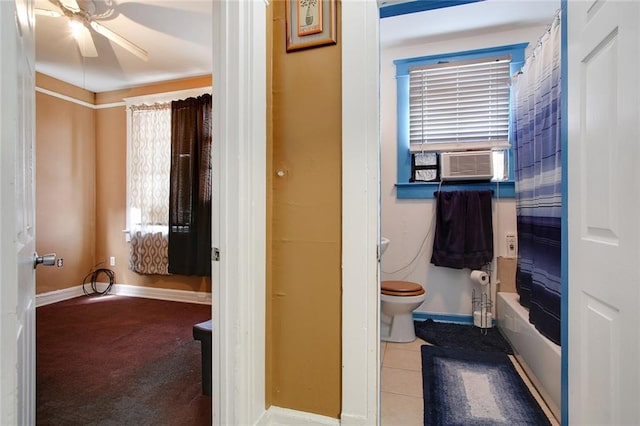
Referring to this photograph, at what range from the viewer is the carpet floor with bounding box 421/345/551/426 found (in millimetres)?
1535

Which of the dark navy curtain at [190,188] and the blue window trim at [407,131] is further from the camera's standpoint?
the dark navy curtain at [190,188]

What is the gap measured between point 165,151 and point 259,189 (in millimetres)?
2876

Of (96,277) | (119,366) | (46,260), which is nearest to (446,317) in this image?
(119,366)

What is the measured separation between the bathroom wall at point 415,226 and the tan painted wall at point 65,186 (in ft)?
11.7

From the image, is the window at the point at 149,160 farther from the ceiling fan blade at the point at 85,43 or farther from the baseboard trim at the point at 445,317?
the baseboard trim at the point at 445,317

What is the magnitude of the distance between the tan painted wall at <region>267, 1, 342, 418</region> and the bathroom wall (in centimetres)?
168

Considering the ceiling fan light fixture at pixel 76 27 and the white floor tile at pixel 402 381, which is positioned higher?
the ceiling fan light fixture at pixel 76 27

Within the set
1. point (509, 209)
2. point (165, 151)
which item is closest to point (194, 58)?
point (165, 151)

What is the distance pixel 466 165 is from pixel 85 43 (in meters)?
3.42

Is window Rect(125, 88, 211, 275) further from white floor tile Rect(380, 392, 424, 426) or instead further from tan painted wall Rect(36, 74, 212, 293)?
white floor tile Rect(380, 392, 424, 426)

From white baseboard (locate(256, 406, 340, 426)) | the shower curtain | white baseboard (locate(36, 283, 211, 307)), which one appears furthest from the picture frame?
white baseboard (locate(36, 283, 211, 307))

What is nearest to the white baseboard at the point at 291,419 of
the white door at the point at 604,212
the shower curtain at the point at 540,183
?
the white door at the point at 604,212

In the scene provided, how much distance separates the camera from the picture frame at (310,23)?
1.33 meters

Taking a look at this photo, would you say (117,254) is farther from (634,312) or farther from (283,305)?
(634,312)
